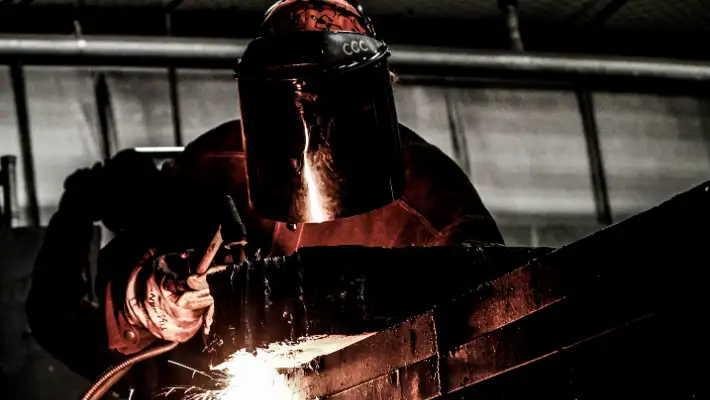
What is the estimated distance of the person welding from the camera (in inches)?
175

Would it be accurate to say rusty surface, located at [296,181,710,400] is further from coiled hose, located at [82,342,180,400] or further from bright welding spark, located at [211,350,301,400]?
coiled hose, located at [82,342,180,400]

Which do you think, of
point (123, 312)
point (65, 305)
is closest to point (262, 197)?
point (123, 312)

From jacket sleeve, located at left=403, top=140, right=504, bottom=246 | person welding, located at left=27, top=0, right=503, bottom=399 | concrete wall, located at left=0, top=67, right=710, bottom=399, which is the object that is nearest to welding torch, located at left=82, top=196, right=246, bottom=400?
person welding, located at left=27, top=0, right=503, bottom=399

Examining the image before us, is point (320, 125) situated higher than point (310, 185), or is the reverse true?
point (320, 125)

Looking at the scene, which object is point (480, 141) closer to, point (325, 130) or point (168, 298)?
point (168, 298)

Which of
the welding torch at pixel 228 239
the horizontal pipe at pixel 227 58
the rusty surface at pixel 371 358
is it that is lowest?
the rusty surface at pixel 371 358

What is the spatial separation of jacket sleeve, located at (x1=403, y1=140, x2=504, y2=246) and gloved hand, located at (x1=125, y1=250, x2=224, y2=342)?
1.86 m

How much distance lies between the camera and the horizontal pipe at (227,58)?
7.62m

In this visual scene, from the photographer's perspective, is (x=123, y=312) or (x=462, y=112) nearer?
(x=123, y=312)

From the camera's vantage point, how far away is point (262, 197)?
460 centimetres

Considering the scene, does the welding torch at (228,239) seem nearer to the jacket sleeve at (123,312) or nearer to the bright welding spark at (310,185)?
the bright welding spark at (310,185)

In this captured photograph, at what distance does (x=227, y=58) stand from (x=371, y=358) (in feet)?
15.3

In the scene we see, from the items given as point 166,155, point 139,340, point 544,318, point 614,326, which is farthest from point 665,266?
point 166,155

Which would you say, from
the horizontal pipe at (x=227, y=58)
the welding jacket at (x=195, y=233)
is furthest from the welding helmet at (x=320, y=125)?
the horizontal pipe at (x=227, y=58)
